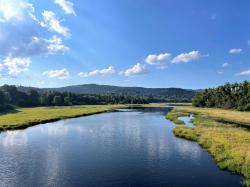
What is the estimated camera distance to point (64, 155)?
1270 inches

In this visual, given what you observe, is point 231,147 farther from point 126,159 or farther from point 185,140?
point 126,159

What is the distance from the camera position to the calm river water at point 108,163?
76.6 ft

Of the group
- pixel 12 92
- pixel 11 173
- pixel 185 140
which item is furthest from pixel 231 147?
pixel 12 92

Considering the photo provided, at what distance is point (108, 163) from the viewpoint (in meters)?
28.6

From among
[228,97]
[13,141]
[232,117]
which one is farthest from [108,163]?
[228,97]

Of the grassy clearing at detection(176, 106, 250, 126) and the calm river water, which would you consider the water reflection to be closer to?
the calm river water

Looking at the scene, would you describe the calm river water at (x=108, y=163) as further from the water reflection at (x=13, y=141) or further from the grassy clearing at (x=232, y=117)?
the grassy clearing at (x=232, y=117)

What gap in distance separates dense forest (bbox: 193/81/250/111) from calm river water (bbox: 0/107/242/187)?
79.6 meters

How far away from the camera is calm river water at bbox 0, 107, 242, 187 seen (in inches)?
920

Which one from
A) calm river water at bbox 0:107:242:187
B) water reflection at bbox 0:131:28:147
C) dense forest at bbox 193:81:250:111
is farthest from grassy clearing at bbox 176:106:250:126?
water reflection at bbox 0:131:28:147

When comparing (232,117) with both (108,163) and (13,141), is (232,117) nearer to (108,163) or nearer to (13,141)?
(108,163)

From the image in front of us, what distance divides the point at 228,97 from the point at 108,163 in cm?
11061

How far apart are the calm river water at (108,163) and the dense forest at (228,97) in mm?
79569

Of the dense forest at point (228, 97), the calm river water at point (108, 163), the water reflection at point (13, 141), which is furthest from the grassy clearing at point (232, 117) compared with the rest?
the water reflection at point (13, 141)
